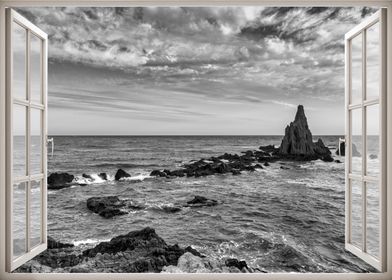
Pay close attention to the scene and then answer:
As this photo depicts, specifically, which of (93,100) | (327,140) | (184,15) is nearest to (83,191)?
(93,100)

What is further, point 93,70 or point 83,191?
point 93,70

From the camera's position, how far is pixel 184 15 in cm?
1645

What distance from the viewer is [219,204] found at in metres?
11.5

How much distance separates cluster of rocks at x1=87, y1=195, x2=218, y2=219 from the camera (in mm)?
10039

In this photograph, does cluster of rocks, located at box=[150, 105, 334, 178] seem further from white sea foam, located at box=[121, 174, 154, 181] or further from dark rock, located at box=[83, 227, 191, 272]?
dark rock, located at box=[83, 227, 191, 272]

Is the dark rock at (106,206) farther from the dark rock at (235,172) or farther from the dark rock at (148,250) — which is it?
the dark rock at (235,172)

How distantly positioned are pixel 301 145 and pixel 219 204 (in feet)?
20.2

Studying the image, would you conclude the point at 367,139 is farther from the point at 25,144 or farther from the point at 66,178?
the point at 66,178

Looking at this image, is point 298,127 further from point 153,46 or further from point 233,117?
point 153,46

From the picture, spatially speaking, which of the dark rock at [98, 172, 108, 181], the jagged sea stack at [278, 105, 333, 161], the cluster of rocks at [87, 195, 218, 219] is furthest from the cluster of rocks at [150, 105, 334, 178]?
the cluster of rocks at [87, 195, 218, 219]

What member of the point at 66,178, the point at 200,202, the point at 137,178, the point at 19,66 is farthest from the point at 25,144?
the point at 66,178

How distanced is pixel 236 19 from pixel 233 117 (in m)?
5.07

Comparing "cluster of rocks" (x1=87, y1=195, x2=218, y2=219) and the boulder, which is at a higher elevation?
Answer: the boulder

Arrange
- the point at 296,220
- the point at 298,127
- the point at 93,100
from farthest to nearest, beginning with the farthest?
the point at 93,100 < the point at 298,127 < the point at 296,220
